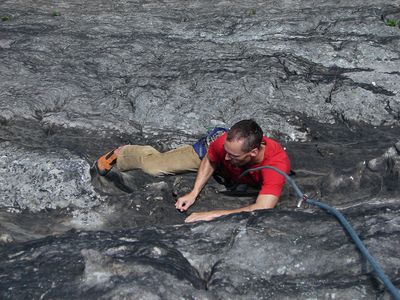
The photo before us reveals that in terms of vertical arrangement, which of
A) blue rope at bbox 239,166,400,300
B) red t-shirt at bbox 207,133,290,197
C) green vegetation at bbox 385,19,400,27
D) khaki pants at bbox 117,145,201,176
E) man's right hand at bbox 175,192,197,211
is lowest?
man's right hand at bbox 175,192,197,211

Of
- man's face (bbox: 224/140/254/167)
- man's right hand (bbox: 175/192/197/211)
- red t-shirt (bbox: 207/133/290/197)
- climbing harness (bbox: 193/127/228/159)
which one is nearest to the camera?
man's face (bbox: 224/140/254/167)

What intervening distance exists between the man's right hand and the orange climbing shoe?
94 cm

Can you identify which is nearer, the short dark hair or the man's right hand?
the short dark hair

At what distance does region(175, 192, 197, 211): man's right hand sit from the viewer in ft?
20.9

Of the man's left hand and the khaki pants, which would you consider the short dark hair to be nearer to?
the man's left hand

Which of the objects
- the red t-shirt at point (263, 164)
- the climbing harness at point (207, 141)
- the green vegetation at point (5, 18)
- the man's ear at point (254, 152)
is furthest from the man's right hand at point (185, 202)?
the green vegetation at point (5, 18)

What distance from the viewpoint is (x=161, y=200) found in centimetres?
653

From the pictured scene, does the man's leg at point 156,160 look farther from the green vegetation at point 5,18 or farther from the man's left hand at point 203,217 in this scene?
the green vegetation at point 5,18

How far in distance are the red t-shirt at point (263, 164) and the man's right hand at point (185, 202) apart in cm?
41

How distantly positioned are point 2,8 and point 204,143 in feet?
18.2

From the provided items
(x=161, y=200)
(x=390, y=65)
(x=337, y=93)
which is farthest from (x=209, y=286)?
(x=390, y=65)

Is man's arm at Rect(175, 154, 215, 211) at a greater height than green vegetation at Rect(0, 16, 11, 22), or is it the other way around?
green vegetation at Rect(0, 16, 11, 22)

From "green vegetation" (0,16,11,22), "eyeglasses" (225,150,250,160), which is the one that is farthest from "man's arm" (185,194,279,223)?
"green vegetation" (0,16,11,22)

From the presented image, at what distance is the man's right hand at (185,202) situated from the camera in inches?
250
